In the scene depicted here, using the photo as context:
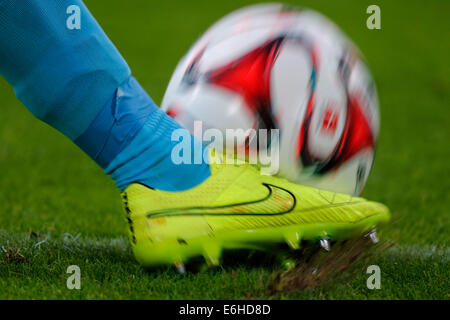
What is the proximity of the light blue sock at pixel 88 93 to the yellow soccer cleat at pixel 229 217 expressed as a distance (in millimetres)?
51

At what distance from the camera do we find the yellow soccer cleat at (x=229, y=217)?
1.63 m

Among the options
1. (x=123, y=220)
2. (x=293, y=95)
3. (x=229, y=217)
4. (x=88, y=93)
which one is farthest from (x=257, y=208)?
(x=123, y=220)

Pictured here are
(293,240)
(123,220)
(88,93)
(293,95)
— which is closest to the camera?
(88,93)

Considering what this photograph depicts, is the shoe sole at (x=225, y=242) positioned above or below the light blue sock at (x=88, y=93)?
below

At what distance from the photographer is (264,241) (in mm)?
1670

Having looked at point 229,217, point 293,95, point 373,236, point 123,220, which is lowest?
point 123,220

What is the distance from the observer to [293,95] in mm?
1792

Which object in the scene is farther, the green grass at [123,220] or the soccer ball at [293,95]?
the soccer ball at [293,95]

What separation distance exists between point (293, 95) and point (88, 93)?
0.63 meters

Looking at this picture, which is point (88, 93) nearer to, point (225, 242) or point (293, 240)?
point (225, 242)

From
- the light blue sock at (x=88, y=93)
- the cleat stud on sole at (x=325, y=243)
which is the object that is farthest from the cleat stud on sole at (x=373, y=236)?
the light blue sock at (x=88, y=93)

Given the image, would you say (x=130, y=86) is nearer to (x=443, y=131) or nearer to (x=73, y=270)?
(x=73, y=270)

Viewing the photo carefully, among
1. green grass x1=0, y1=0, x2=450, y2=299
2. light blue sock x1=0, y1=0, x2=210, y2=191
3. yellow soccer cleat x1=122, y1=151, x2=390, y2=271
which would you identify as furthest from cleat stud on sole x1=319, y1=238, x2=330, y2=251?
light blue sock x1=0, y1=0, x2=210, y2=191

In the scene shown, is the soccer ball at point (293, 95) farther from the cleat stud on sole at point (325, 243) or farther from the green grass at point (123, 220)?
the green grass at point (123, 220)
